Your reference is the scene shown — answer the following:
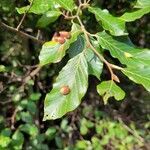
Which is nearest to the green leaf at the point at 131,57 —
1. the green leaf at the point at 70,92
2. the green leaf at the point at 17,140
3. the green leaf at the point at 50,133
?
the green leaf at the point at 70,92

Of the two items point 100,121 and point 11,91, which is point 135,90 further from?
point 11,91

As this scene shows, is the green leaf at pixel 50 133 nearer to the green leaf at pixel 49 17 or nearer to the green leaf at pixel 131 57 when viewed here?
the green leaf at pixel 49 17

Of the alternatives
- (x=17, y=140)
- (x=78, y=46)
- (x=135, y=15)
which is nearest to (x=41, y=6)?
(x=78, y=46)

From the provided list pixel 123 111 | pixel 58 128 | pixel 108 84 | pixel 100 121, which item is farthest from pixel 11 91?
pixel 108 84

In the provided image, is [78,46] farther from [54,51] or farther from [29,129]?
[29,129]

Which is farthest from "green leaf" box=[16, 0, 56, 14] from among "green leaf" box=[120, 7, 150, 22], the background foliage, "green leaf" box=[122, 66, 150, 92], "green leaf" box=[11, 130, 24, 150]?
"green leaf" box=[11, 130, 24, 150]

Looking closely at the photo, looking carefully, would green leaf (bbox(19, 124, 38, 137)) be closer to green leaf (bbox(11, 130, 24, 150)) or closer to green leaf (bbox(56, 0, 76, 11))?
green leaf (bbox(11, 130, 24, 150))
